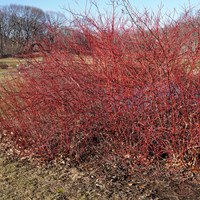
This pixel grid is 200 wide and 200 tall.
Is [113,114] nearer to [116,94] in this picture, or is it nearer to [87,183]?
[116,94]

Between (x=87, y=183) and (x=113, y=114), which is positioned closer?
(x=87, y=183)

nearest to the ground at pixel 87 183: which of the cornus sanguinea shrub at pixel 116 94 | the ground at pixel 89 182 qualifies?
the ground at pixel 89 182

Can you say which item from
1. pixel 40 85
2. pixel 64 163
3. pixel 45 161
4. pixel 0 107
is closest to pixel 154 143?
pixel 64 163

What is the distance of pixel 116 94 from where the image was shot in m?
3.52

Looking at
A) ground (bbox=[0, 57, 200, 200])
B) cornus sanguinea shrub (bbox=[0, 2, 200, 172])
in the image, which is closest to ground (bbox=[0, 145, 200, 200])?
ground (bbox=[0, 57, 200, 200])

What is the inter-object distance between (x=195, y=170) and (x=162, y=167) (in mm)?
358

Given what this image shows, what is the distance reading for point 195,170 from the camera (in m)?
3.49

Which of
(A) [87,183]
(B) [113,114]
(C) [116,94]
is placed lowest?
(A) [87,183]

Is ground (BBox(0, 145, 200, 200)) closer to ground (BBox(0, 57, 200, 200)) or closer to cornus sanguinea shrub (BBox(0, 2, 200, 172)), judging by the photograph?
ground (BBox(0, 57, 200, 200))

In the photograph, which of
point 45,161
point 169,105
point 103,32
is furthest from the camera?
point 45,161

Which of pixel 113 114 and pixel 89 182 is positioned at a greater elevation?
pixel 113 114

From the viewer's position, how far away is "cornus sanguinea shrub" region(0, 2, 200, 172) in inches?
130

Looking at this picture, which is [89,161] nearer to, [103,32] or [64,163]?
[64,163]

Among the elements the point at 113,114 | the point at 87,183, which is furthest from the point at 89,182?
the point at 113,114
